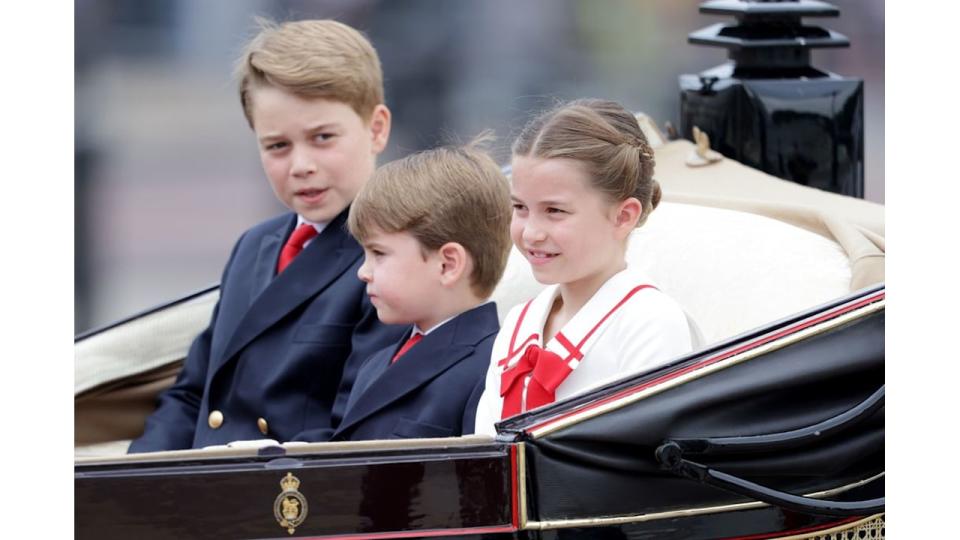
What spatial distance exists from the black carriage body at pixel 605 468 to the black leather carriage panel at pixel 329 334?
0.75 meters

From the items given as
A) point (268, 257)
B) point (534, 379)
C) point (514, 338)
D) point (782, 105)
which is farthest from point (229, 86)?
point (534, 379)

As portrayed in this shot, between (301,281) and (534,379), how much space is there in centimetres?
66

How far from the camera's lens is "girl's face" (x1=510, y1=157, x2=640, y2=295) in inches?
70.4

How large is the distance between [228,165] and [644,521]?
4.45 m

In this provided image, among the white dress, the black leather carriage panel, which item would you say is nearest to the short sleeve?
the white dress

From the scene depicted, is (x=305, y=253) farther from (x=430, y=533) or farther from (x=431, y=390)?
(x=430, y=533)

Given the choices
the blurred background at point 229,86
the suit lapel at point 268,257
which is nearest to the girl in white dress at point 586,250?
the suit lapel at point 268,257

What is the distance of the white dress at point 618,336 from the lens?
1751 millimetres

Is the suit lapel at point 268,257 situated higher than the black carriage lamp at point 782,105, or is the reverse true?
the black carriage lamp at point 782,105

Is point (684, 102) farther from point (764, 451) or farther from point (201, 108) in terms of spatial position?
point (201, 108)

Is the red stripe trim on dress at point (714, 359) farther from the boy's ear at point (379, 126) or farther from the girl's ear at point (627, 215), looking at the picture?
the boy's ear at point (379, 126)

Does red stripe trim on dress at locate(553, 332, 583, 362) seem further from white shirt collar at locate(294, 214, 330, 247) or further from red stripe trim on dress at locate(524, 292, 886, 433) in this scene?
white shirt collar at locate(294, 214, 330, 247)

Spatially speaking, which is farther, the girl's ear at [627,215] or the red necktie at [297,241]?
the red necktie at [297,241]
